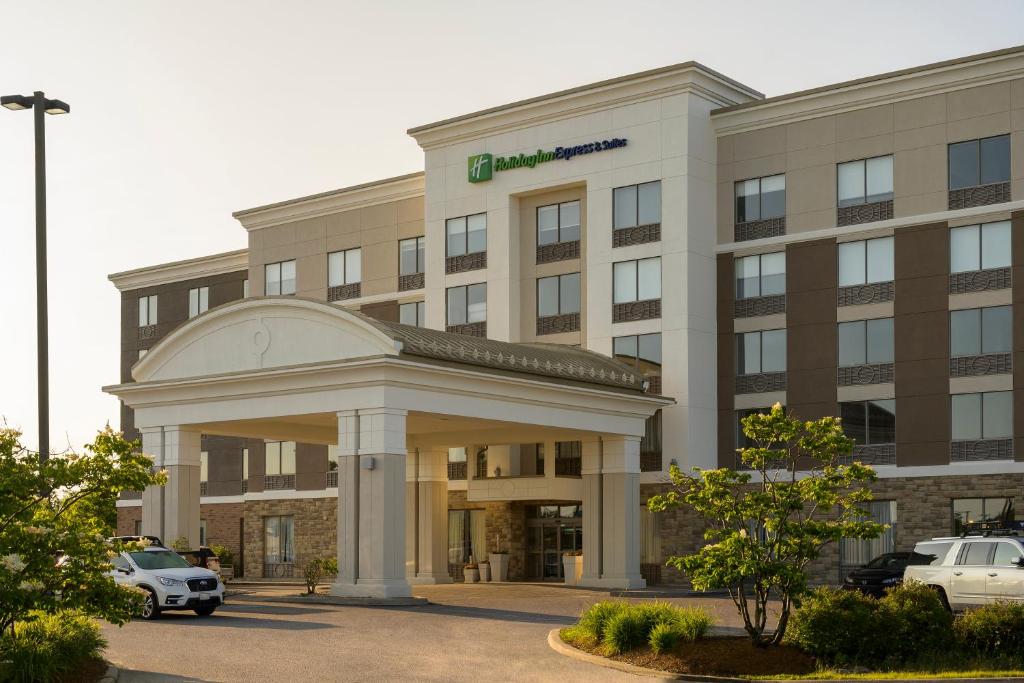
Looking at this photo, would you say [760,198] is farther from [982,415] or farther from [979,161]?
[982,415]

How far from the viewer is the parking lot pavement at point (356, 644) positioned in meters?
20.2

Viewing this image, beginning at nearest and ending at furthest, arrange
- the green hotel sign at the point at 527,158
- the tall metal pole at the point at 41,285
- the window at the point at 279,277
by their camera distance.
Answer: the tall metal pole at the point at 41,285, the green hotel sign at the point at 527,158, the window at the point at 279,277

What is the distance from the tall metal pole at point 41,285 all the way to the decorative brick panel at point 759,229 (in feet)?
93.2

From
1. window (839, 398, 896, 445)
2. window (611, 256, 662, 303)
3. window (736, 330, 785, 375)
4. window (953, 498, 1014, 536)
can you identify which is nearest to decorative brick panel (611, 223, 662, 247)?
window (611, 256, 662, 303)

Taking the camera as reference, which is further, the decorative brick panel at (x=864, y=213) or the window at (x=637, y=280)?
the window at (x=637, y=280)

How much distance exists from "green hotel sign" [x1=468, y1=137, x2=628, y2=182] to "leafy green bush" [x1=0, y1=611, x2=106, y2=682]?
32149 millimetres

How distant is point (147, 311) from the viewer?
69.8 m

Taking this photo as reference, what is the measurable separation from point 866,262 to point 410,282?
61.8ft

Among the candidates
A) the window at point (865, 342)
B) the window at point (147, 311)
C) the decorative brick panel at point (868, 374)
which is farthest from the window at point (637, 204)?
the window at point (147, 311)

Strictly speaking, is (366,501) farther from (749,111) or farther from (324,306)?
(749,111)

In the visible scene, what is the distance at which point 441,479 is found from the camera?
48.6 metres

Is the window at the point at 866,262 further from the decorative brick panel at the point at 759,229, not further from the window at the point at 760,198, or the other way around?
the window at the point at 760,198

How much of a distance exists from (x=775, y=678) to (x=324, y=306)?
20.8m

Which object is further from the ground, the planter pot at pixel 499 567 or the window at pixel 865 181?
the window at pixel 865 181
